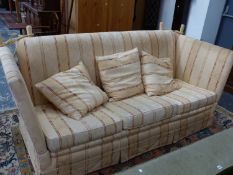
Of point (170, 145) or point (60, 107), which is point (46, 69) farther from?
point (170, 145)

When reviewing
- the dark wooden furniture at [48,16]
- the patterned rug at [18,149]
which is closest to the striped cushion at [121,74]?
the patterned rug at [18,149]

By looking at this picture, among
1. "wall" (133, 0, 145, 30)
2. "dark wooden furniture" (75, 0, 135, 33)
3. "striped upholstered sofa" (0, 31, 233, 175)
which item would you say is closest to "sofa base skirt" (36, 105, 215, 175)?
"striped upholstered sofa" (0, 31, 233, 175)

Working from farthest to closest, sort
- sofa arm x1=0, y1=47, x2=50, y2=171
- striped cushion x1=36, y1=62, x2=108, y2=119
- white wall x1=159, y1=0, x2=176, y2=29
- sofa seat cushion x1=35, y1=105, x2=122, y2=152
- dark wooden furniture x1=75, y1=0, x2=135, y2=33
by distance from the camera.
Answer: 1. white wall x1=159, y1=0, x2=176, y2=29
2. dark wooden furniture x1=75, y1=0, x2=135, y2=33
3. striped cushion x1=36, y1=62, x2=108, y2=119
4. sofa seat cushion x1=35, y1=105, x2=122, y2=152
5. sofa arm x1=0, y1=47, x2=50, y2=171

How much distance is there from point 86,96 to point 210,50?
1.23 meters

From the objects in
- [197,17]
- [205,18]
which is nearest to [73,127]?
[205,18]

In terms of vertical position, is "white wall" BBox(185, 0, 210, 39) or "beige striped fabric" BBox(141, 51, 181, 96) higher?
"white wall" BBox(185, 0, 210, 39)

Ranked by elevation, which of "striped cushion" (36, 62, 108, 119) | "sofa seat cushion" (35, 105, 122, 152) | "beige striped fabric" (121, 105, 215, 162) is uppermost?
"striped cushion" (36, 62, 108, 119)

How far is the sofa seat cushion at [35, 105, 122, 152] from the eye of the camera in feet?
4.50

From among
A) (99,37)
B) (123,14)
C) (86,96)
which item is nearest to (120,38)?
(99,37)

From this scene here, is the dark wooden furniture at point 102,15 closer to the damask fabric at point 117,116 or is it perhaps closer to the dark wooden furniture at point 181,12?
the dark wooden furniture at point 181,12

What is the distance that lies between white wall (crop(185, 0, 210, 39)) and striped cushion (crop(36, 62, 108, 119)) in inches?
108

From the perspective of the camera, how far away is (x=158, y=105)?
1763 millimetres

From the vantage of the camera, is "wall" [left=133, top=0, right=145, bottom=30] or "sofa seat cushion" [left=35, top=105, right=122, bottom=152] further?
"wall" [left=133, top=0, right=145, bottom=30]

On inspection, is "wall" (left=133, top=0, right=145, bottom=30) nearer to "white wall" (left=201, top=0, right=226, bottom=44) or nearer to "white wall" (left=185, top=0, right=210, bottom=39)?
"white wall" (left=185, top=0, right=210, bottom=39)
